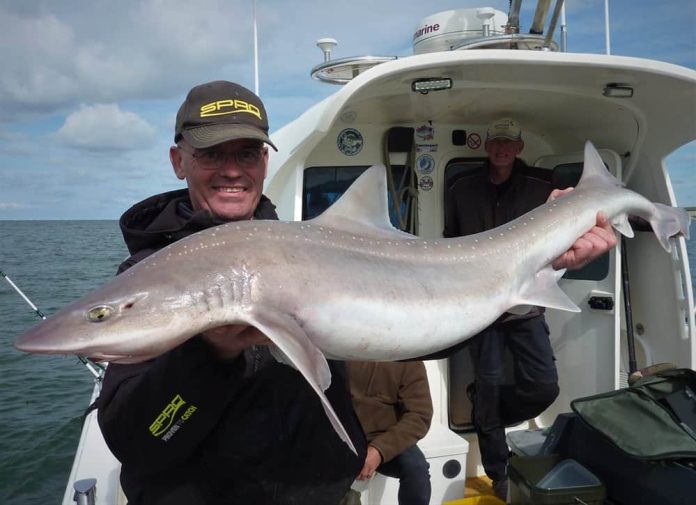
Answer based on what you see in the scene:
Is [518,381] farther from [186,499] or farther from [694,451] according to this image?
[186,499]

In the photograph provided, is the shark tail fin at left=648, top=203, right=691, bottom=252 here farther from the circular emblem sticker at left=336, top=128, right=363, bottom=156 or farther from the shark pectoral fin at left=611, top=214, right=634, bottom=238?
the circular emblem sticker at left=336, top=128, right=363, bottom=156

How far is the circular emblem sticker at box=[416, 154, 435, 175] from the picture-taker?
19.1 feet

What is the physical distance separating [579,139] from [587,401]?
3.32 metres

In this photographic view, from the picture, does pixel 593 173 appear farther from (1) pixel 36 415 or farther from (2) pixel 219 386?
(1) pixel 36 415

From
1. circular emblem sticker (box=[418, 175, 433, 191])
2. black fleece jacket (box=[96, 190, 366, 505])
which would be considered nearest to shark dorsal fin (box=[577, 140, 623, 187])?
black fleece jacket (box=[96, 190, 366, 505])

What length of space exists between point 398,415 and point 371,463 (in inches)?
18.7

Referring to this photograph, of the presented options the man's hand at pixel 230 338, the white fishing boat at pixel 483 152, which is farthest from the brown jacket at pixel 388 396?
the man's hand at pixel 230 338

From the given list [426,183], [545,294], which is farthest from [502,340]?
[545,294]

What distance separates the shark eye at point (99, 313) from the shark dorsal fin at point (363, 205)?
888 mm

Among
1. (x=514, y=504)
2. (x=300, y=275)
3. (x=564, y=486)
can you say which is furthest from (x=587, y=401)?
(x=300, y=275)

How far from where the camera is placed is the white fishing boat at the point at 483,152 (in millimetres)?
4078

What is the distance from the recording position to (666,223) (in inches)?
146

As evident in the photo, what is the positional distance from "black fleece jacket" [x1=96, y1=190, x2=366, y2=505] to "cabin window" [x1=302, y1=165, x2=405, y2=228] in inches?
121

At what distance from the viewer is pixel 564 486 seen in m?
3.11
